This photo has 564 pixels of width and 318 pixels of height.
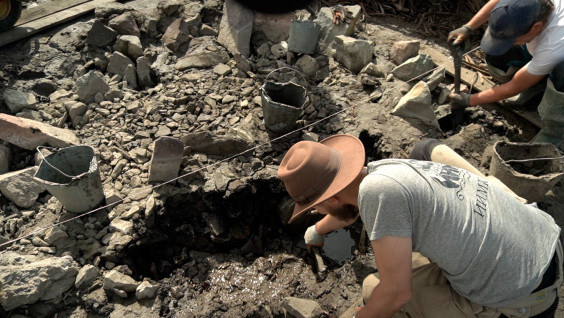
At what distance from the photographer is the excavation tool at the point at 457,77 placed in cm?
398

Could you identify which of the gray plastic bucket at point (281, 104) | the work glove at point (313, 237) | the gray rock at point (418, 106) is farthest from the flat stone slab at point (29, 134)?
the gray rock at point (418, 106)

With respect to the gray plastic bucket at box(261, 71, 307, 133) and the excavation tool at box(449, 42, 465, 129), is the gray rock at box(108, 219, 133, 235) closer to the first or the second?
the gray plastic bucket at box(261, 71, 307, 133)

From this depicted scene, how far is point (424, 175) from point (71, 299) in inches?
99.5

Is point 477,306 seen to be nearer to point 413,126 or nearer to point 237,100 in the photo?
point 413,126

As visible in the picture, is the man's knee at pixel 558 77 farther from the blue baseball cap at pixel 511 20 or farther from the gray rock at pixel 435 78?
the gray rock at pixel 435 78

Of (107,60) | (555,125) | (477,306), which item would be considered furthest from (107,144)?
(555,125)

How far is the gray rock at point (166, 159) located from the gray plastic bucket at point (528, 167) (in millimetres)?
2600

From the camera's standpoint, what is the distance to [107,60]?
4637 millimetres

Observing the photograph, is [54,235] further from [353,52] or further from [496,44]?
[496,44]

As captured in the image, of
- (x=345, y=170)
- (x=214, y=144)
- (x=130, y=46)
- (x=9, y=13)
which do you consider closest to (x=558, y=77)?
(x=345, y=170)

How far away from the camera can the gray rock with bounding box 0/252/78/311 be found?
2.64 m

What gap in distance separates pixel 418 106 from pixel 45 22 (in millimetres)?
4479

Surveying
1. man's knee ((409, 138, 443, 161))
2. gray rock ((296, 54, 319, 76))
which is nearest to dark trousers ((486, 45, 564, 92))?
man's knee ((409, 138, 443, 161))

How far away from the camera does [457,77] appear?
401 cm
